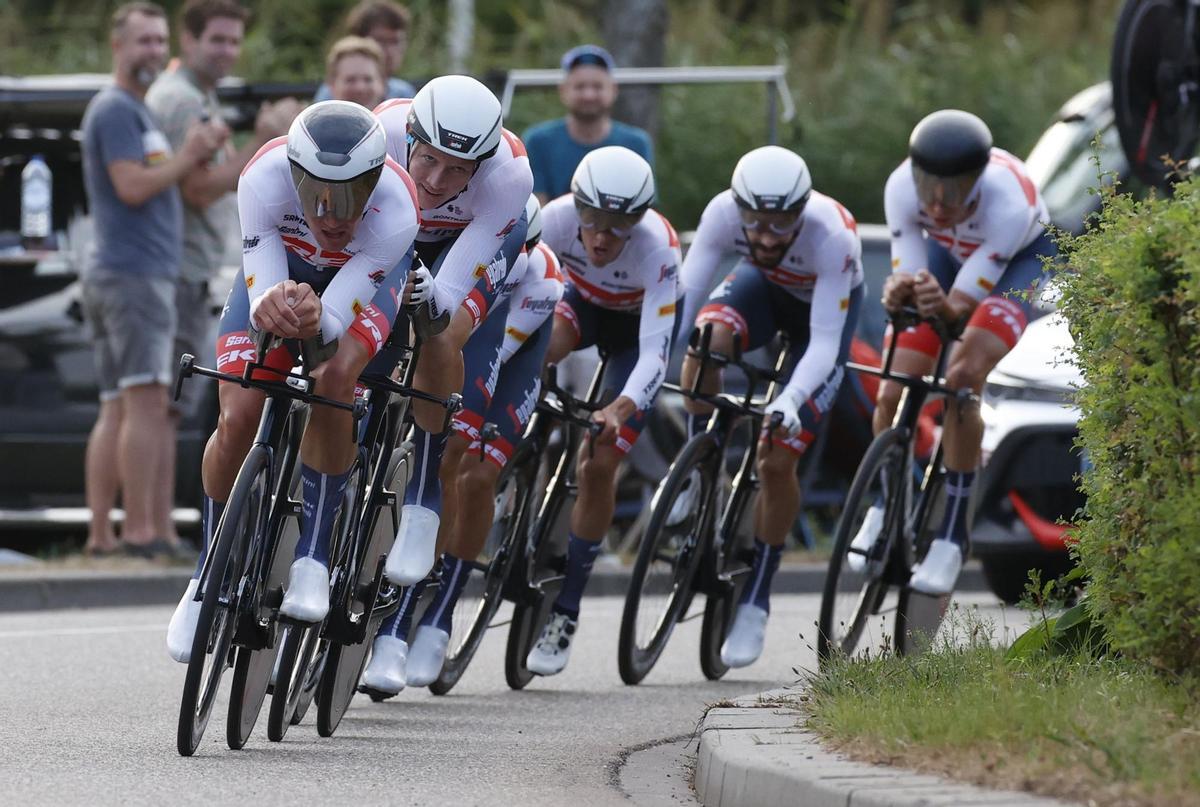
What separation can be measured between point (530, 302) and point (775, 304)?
153 cm

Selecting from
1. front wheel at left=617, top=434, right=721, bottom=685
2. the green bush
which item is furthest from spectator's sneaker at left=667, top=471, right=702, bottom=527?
the green bush

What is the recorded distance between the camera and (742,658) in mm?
9805

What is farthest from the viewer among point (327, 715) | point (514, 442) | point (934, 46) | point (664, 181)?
point (934, 46)

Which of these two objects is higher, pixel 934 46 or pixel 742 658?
pixel 934 46

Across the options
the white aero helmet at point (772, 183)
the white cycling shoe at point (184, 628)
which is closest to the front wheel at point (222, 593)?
the white cycling shoe at point (184, 628)

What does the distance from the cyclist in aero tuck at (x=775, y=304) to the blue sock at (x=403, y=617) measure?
4.69 feet

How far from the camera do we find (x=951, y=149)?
992cm

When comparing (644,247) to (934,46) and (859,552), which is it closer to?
(859,552)

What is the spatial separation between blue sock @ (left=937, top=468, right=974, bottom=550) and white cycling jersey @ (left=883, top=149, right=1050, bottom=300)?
798 millimetres

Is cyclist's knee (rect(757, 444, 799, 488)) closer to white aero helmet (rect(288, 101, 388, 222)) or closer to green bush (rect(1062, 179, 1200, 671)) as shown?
green bush (rect(1062, 179, 1200, 671))

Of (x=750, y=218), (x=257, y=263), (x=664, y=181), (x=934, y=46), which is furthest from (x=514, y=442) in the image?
(x=934, y=46)

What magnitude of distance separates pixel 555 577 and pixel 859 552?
4.17 feet

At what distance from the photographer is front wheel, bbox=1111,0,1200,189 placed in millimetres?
12633

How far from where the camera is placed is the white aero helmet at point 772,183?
373 inches
